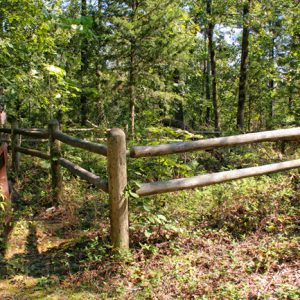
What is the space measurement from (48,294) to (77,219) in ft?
5.60

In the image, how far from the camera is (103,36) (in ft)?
32.9

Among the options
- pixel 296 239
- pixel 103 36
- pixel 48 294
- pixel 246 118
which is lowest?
pixel 48 294

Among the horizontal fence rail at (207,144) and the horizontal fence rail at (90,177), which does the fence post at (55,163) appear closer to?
the horizontal fence rail at (90,177)

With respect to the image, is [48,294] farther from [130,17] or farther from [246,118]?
[246,118]

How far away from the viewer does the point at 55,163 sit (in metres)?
5.45

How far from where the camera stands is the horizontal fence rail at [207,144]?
347cm

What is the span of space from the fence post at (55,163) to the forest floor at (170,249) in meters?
0.23

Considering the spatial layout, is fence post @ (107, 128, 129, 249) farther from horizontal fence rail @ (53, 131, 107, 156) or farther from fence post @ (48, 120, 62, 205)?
fence post @ (48, 120, 62, 205)

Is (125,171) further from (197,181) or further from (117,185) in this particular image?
(197,181)

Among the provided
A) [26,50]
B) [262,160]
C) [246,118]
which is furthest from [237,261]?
[246,118]

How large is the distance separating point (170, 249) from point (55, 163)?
264 cm

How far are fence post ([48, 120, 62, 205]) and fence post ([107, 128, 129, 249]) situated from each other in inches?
87.4

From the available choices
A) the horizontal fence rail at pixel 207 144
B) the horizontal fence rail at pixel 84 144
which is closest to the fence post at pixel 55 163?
the horizontal fence rail at pixel 84 144

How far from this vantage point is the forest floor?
3.06m
